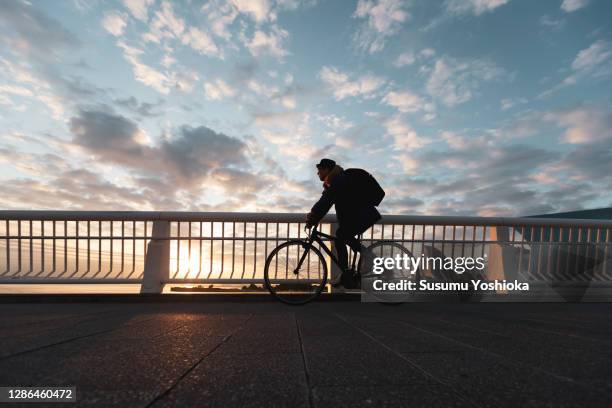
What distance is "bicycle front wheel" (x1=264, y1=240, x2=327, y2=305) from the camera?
505cm

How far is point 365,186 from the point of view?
16.0 ft

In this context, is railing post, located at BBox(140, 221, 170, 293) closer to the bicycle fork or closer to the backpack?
the bicycle fork

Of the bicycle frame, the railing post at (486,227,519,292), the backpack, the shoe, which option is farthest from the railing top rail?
the railing post at (486,227,519,292)

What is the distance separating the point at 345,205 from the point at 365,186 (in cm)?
42

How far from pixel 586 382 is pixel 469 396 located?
659mm

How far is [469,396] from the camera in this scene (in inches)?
51.7

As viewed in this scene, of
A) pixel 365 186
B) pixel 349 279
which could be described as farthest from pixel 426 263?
pixel 365 186

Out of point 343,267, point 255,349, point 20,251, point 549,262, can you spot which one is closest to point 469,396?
point 255,349

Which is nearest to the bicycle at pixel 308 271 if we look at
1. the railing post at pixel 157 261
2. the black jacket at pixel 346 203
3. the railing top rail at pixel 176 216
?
the black jacket at pixel 346 203

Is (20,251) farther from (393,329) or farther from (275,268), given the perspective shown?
(393,329)

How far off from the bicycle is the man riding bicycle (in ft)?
0.51

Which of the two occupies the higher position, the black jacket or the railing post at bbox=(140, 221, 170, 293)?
the black jacket

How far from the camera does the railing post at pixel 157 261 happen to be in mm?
5648

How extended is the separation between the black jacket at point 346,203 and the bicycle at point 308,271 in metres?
0.38
